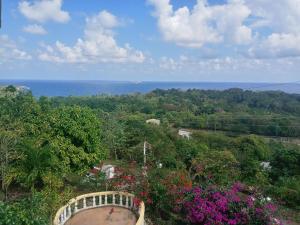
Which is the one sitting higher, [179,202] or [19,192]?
[179,202]

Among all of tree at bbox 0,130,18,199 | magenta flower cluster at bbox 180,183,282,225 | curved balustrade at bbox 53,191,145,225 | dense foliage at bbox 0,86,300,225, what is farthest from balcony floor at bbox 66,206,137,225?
tree at bbox 0,130,18,199

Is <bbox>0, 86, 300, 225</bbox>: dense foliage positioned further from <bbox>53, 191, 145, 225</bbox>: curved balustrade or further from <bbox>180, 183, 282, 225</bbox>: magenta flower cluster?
<bbox>53, 191, 145, 225</bbox>: curved balustrade

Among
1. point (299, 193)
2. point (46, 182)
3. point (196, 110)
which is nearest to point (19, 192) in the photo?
point (46, 182)

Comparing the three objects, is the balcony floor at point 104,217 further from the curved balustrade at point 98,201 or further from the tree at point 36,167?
the tree at point 36,167

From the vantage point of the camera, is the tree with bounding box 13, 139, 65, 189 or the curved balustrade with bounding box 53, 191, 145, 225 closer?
the curved balustrade with bounding box 53, 191, 145, 225

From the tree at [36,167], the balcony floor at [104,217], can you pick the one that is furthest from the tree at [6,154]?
the balcony floor at [104,217]

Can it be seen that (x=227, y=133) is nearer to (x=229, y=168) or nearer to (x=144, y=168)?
(x=229, y=168)
